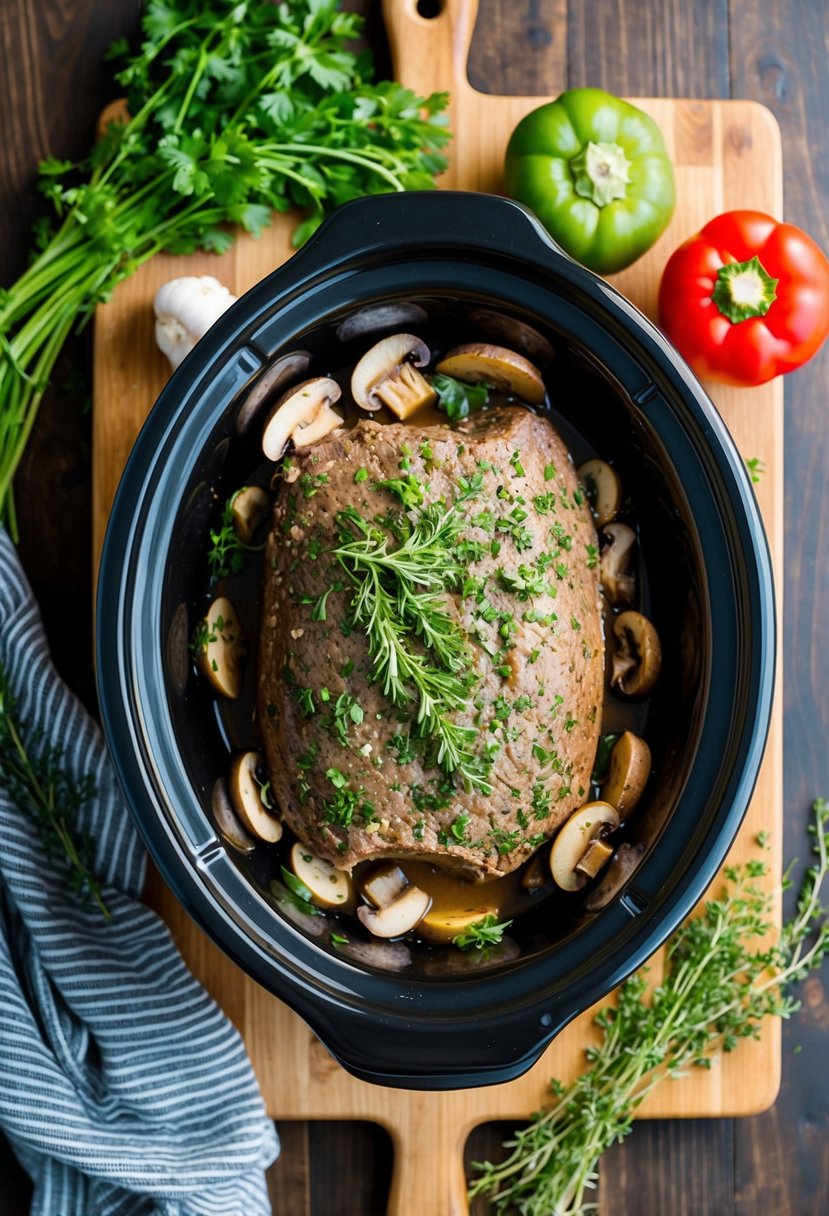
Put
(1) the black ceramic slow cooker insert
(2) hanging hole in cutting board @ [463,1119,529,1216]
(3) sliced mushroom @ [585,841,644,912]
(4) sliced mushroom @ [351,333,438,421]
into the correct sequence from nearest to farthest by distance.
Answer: (1) the black ceramic slow cooker insert
(3) sliced mushroom @ [585,841,644,912]
(4) sliced mushroom @ [351,333,438,421]
(2) hanging hole in cutting board @ [463,1119,529,1216]

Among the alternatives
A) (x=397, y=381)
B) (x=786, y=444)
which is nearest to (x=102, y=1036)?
(x=397, y=381)

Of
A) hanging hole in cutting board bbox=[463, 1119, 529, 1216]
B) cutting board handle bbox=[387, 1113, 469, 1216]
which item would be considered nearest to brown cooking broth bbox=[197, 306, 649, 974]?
cutting board handle bbox=[387, 1113, 469, 1216]

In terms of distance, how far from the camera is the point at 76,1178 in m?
2.02

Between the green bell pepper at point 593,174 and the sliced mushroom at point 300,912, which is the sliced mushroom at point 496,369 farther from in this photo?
the sliced mushroom at point 300,912

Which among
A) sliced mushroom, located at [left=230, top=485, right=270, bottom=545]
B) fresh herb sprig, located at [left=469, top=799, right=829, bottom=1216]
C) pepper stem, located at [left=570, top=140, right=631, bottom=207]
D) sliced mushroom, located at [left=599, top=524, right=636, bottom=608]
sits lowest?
fresh herb sprig, located at [left=469, top=799, right=829, bottom=1216]

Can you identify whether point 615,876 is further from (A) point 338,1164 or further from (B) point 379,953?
(A) point 338,1164

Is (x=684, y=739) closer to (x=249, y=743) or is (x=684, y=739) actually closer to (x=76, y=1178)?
(x=249, y=743)

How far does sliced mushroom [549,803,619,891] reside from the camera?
5.93 feet

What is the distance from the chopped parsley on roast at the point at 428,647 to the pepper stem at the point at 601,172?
1.46ft

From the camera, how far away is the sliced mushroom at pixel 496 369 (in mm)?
1818

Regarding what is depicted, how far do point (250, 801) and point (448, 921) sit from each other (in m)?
0.37

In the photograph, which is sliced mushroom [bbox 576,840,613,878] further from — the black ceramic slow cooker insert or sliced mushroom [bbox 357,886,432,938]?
sliced mushroom [bbox 357,886,432,938]

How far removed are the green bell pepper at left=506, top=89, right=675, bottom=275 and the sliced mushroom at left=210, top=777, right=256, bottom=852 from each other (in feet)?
3.54

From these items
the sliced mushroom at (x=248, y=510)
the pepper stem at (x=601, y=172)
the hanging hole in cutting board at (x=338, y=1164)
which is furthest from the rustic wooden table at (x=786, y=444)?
the sliced mushroom at (x=248, y=510)
